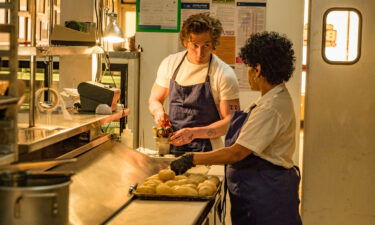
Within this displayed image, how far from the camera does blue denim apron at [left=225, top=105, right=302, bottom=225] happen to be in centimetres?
338

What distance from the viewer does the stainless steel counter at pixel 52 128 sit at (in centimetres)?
256

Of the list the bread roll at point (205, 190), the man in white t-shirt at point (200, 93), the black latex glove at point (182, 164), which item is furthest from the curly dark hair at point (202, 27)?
the bread roll at point (205, 190)

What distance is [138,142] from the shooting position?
6004 millimetres

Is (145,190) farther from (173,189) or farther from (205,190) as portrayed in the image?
(205,190)

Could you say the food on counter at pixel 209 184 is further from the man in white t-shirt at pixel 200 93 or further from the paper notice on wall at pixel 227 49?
the paper notice on wall at pixel 227 49

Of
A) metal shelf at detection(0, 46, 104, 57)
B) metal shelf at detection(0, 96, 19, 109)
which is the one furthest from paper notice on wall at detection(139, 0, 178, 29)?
metal shelf at detection(0, 96, 19, 109)

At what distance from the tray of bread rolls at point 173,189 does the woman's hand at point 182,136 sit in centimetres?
72

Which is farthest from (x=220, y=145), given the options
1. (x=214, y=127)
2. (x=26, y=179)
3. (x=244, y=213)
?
(x=26, y=179)

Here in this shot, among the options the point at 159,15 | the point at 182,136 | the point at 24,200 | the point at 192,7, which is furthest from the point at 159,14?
the point at 24,200

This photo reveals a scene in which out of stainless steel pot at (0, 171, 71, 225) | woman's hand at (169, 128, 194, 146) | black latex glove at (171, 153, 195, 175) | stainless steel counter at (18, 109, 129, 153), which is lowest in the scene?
black latex glove at (171, 153, 195, 175)

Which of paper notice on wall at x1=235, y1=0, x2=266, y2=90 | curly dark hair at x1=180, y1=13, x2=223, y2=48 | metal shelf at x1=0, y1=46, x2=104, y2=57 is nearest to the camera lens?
metal shelf at x1=0, y1=46, x2=104, y2=57

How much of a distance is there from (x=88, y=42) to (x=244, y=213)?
4.42 feet

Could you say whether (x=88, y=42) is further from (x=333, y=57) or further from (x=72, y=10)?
(x=333, y=57)

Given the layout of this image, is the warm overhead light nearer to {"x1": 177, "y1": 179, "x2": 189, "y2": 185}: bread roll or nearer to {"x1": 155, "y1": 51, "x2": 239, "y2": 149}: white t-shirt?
{"x1": 155, "y1": 51, "x2": 239, "y2": 149}: white t-shirt
